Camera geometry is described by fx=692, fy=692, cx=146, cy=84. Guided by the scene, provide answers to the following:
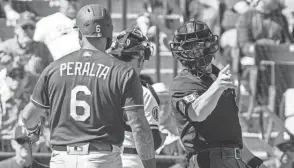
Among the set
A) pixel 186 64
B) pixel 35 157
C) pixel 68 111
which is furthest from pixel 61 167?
pixel 35 157

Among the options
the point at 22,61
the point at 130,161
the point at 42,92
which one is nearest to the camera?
the point at 42,92

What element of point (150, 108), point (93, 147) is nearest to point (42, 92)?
point (93, 147)

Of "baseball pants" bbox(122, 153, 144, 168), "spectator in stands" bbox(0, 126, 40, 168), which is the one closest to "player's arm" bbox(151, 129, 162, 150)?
"baseball pants" bbox(122, 153, 144, 168)

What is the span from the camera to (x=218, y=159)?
454 cm

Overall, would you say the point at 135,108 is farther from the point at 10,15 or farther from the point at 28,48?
the point at 10,15

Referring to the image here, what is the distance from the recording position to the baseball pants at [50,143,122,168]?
405 cm

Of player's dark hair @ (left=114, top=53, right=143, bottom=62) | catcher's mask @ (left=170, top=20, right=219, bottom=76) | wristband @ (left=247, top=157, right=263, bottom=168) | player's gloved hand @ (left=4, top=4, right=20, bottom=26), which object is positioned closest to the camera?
catcher's mask @ (left=170, top=20, right=219, bottom=76)

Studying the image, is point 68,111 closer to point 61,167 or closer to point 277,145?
Answer: point 61,167

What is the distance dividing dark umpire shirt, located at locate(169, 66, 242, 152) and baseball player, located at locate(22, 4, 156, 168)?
0.49 metres

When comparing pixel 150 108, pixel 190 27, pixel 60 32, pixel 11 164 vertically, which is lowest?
pixel 11 164

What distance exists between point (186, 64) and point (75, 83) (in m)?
0.94

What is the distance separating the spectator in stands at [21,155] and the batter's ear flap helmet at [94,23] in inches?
135

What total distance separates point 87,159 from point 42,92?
1.64 ft

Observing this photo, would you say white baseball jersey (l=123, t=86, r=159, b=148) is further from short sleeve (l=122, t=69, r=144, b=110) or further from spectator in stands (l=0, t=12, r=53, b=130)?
spectator in stands (l=0, t=12, r=53, b=130)
